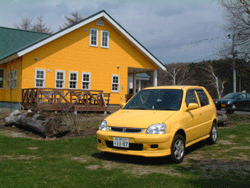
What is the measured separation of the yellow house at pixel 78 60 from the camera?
19.4m

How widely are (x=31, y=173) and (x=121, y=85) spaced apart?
18255 mm

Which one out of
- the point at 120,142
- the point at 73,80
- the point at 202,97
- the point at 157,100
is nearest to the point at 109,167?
the point at 120,142

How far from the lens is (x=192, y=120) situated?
6.93m

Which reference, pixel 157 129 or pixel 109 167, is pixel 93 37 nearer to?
pixel 157 129

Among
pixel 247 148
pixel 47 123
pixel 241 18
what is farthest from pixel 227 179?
pixel 241 18

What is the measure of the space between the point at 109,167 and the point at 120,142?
570mm

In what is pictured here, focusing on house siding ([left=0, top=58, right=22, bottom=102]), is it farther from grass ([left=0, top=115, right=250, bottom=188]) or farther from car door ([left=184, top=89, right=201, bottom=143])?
car door ([left=184, top=89, right=201, bottom=143])

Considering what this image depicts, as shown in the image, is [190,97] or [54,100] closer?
[190,97]

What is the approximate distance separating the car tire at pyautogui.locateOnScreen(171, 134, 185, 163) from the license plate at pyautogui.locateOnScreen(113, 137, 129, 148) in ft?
3.14

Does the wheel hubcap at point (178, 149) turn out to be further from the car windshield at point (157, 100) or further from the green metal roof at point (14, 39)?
the green metal roof at point (14, 39)

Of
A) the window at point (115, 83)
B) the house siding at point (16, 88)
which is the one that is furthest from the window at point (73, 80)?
the house siding at point (16, 88)

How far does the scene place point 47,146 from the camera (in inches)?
302

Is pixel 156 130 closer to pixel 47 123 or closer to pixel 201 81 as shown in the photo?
pixel 47 123

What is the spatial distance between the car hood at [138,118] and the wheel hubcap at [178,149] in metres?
0.63
